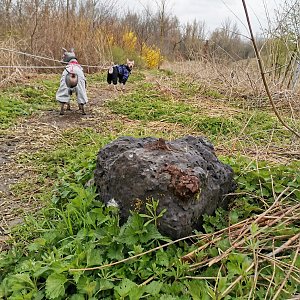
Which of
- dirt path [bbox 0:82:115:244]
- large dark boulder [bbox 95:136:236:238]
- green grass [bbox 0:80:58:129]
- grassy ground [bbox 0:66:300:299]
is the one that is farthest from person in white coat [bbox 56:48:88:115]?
large dark boulder [bbox 95:136:236:238]

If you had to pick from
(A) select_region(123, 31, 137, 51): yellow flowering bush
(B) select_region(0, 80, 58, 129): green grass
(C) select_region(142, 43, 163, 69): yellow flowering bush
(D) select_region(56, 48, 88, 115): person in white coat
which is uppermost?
(A) select_region(123, 31, 137, 51): yellow flowering bush

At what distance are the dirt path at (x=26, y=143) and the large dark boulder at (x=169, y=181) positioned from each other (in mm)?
705

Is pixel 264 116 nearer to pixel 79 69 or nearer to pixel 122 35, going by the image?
pixel 79 69

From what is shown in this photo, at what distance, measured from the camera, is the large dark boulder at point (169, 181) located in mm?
1748

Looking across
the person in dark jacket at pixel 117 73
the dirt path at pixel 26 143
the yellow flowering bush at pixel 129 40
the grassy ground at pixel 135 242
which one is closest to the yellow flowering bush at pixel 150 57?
the yellow flowering bush at pixel 129 40

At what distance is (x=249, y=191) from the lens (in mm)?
2189

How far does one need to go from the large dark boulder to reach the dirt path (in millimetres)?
705

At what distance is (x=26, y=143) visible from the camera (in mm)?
3975

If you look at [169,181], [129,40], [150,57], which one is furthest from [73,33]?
[169,181]

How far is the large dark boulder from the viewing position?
1.75m

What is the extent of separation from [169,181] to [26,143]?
2707mm

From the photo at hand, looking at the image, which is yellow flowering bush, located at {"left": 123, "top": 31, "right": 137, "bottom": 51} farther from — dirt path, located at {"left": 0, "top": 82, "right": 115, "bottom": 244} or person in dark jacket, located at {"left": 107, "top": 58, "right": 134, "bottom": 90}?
dirt path, located at {"left": 0, "top": 82, "right": 115, "bottom": 244}

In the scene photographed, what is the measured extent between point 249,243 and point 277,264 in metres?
0.16

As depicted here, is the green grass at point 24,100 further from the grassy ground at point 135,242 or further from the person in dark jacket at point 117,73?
the grassy ground at point 135,242
